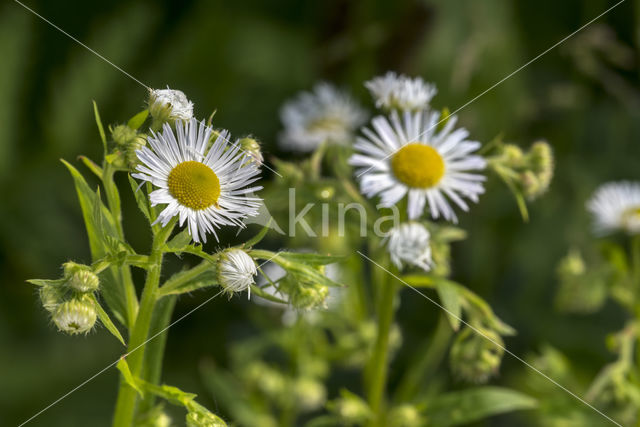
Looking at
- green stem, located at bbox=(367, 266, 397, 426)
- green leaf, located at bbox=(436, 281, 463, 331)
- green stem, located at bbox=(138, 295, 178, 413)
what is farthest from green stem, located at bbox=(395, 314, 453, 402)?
green stem, located at bbox=(138, 295, 178, 413)

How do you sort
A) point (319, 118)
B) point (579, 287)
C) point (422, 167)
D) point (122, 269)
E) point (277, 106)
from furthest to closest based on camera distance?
point (277, 106) < point (319, 118) < point (579, 287) < point (422, 167) < point (122, 269)

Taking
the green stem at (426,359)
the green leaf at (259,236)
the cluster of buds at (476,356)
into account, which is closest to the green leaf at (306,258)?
the green leaf at (259,236)

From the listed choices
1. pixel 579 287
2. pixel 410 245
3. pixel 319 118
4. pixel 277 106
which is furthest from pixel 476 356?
pixel 277 106

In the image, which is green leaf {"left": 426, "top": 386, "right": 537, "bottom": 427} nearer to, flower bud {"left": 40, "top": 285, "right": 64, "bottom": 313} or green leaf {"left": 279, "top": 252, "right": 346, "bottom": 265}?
green leaf {"left": 279, "top": 252, "right": 346, "bottom": 265}

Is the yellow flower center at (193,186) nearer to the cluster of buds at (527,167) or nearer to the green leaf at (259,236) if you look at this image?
the green leaf at (259,236)

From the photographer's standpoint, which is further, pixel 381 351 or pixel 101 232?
pixel 381 351

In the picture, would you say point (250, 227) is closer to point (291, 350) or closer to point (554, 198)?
point (291, 350)

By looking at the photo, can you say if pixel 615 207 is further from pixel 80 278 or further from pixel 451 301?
pixel 80 278
